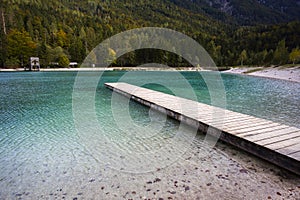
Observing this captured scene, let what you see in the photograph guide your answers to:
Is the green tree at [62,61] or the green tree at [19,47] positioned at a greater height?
the green tree at [19,47]

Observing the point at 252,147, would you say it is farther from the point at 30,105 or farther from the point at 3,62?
the point at 3,62

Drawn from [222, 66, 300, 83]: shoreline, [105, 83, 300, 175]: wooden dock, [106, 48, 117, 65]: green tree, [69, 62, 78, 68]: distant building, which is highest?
[106, 48, 117, 65]: green tree

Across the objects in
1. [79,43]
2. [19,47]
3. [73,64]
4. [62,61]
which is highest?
[79,43]

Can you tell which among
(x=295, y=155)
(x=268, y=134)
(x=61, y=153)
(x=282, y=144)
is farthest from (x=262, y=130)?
(x=61, y=153)

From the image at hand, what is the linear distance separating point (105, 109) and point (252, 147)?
600cm

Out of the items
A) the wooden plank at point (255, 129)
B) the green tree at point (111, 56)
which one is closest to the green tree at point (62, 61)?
the green tree at point (111, 56)

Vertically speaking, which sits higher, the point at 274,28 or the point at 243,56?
the point at 274,28

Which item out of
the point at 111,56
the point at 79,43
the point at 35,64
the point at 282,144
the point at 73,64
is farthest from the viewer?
the point at 111,56

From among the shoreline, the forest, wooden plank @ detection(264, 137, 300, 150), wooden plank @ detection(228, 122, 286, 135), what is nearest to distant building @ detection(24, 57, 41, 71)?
the forest

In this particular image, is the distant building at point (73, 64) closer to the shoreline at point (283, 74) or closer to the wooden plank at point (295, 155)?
the shoreline at point (283, 74)

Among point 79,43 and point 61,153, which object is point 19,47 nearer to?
point 79,43

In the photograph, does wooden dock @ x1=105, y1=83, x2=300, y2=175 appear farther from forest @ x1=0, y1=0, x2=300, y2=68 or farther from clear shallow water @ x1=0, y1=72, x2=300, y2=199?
forest @ x1=0, y1=0, x2=300, y2=68

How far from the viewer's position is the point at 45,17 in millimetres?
66250

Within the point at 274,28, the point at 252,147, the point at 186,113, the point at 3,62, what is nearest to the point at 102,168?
the point at 252,147
